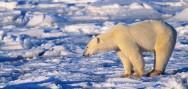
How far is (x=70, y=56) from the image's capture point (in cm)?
1006

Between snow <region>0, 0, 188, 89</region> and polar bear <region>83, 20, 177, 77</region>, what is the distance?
20 centimetres

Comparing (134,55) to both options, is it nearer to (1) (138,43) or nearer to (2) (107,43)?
(1) (138,43)

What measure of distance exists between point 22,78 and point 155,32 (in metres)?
1.74

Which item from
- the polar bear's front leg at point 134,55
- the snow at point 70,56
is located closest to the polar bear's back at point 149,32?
the polar bear's front leg at point 134,55

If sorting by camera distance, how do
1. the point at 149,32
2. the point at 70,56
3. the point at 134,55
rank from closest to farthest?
1. the point at 134,55
2. the point at 149,32
3. the point at 70,56

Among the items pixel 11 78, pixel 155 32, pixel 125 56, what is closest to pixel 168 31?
pixel 155 32

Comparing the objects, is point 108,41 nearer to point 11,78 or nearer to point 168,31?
point 168,31

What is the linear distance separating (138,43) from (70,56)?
129 inches

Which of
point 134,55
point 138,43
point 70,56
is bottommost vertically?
point 70,56

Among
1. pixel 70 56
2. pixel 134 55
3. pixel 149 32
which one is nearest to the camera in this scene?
pixel 134 55

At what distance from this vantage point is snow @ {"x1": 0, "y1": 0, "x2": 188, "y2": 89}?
651cm

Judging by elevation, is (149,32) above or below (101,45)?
above

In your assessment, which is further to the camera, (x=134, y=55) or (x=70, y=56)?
(x=70, y=56)

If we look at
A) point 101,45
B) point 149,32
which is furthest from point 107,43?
point 149,32
